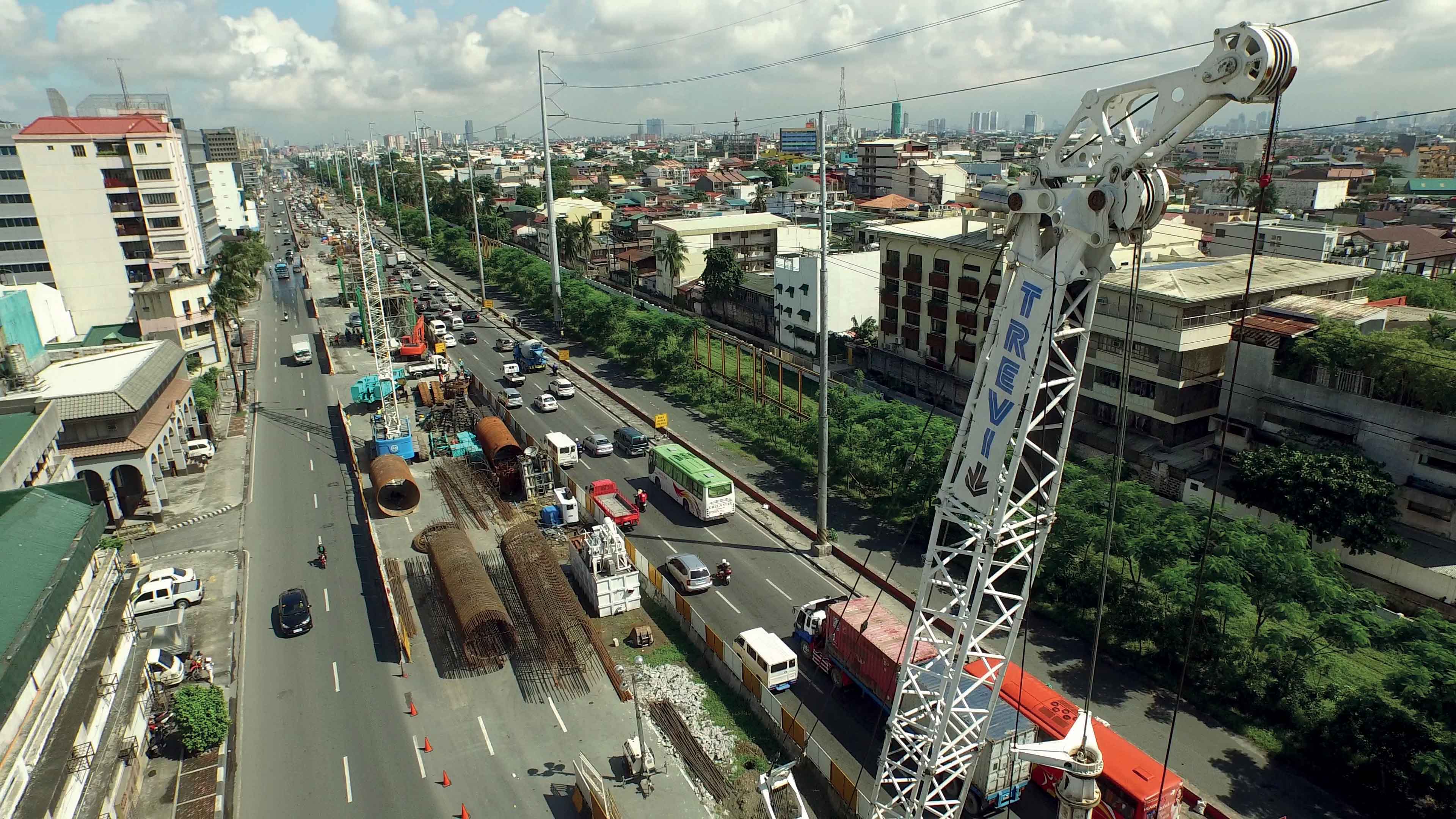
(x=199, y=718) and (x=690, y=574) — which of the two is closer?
(x=199, y=718)

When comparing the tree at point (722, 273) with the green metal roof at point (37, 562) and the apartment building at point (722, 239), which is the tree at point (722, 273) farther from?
the green metal roof at point (37, 562)

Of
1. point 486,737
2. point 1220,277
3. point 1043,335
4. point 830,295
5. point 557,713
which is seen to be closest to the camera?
point 1043,335

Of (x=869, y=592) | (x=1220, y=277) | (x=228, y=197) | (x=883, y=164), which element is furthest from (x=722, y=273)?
(x=228, y=197)

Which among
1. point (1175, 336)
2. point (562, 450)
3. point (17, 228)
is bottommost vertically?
point (562, 450)

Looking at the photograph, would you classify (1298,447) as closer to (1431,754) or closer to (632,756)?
(1431,754)

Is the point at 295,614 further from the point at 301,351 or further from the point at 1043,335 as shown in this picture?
the point at 301,351

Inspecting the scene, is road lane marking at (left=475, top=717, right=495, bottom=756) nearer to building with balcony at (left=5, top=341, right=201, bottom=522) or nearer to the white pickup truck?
the white pickup truck
